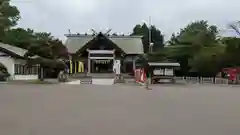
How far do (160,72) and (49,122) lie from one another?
31.1 metres

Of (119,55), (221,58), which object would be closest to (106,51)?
(119,55)

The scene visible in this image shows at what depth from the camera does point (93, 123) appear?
8742mm

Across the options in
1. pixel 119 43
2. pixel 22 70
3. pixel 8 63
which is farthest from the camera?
pixel 119 43

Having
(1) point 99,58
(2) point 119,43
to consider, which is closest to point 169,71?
(1) point 99,58

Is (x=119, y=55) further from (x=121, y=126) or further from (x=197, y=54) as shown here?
(x=121, y=126)

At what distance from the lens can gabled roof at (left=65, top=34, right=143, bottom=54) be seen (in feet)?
187

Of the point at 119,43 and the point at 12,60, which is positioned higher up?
the point at 119,43

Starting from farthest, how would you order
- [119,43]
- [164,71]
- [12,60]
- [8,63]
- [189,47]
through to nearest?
[119,43]
[189,47]
[12,60]
[8,63]
[164,71]

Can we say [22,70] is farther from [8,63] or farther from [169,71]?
[169,71]

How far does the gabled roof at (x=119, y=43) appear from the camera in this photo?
57.1 meters

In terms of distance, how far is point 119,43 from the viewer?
59.7 meters

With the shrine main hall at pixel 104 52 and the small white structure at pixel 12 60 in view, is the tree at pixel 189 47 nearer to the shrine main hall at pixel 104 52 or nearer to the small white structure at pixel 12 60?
the shrine main hall at pixel 104 52

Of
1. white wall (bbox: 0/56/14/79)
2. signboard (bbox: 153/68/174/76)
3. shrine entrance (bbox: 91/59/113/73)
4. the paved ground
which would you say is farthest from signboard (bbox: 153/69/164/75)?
the paved ground

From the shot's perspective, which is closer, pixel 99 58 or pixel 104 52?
pixel 104 52
